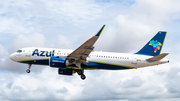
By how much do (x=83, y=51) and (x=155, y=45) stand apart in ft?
45.6

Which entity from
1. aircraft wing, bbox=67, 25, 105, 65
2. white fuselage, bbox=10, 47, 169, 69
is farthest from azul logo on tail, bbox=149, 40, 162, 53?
aircraft wing, bbox=67, 25, 105, 65

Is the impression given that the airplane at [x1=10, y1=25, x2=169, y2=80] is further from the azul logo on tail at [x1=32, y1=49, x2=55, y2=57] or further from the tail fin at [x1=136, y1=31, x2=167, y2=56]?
the tail fin at [x1=136, y1=31, x2=167, y2=56]

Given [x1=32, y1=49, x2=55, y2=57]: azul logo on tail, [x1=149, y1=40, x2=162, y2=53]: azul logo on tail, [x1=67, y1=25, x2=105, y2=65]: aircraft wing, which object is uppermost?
[x1=149, y1=40, x2=162, y2=53]: azul logo on tail

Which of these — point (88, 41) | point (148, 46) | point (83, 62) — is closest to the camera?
point (88, 41)

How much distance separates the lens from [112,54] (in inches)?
1791

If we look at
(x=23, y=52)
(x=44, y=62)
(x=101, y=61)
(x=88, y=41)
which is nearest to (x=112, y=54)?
(x=101, y=61)

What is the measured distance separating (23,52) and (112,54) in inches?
595

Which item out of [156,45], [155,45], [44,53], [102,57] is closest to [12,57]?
[44,53]

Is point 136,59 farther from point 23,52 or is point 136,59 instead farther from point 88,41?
point 23,52

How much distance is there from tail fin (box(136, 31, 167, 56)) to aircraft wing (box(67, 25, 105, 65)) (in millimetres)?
10498

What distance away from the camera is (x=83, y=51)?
1650 inches

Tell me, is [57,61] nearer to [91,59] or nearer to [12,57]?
[91,59]

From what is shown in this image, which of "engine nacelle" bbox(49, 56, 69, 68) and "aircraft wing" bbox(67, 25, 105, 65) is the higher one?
"aircraft wing" bbox(67, 25, 105, 65)

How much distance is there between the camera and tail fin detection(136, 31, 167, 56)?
47.1 m
